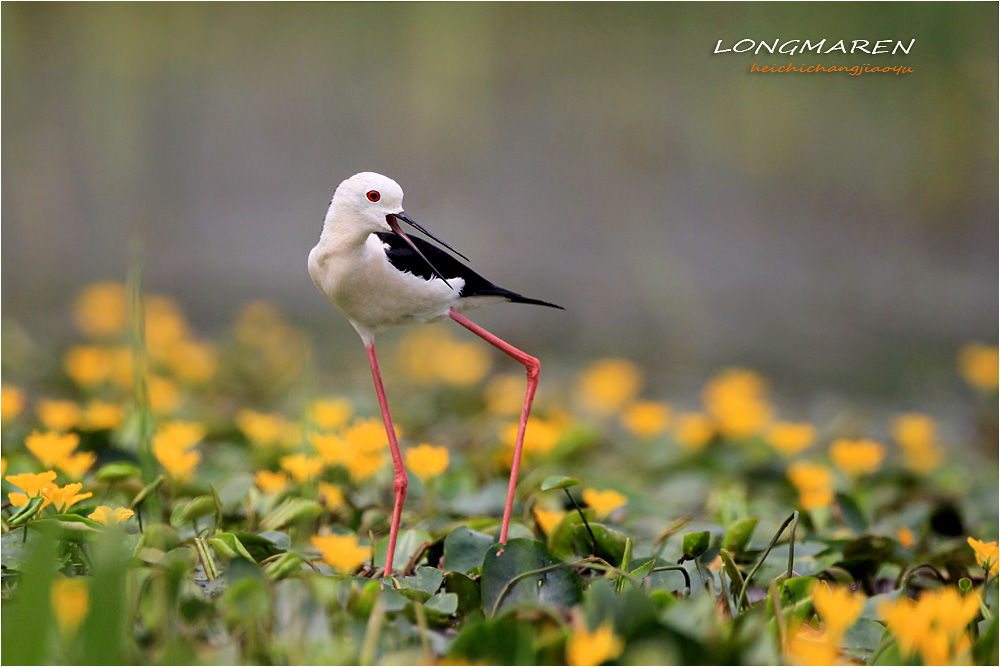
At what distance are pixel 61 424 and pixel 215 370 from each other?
123 cm

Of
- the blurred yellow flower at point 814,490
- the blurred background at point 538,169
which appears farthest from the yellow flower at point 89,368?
the blurred yellow flower at point 814,490

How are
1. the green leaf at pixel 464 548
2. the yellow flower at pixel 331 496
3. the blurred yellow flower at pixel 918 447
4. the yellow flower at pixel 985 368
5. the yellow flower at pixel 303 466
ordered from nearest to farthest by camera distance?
the green leaf at pixel 464 548
the yellow flower at pixel 303 466
the yellow flower at pixel 331 496
the blurred yellow flower at pixel 918 447
the yellow flower at pixel 985 368

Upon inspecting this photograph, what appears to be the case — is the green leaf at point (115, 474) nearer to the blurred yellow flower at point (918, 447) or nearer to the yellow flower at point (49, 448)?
the yellow flower at point (49, 448)

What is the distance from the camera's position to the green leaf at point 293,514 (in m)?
1.53

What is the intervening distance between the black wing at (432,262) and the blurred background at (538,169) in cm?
261

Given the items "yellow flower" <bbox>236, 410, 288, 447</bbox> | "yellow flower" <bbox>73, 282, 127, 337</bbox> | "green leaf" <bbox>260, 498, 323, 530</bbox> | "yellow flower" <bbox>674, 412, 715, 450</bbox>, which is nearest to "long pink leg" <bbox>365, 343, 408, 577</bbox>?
"green leaf" <bbox>260, 498, 323, 530</bbox>

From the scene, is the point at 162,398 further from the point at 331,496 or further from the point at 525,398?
the point at 525,398

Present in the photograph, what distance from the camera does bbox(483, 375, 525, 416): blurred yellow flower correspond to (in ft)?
8.82

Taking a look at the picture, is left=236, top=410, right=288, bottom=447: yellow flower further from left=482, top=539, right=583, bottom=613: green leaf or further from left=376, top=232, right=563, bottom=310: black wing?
left=482, top=539, right=583, bottom=613: green leaf

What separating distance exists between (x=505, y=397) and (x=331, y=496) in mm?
1165

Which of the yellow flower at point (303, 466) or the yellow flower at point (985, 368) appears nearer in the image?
the yellow flower at point (303, 466)

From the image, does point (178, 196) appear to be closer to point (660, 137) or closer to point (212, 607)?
point (660, 137)

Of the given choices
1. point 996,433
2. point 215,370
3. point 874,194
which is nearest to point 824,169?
point 874,194

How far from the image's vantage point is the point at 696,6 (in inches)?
178
